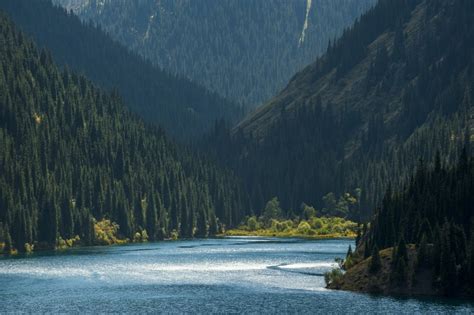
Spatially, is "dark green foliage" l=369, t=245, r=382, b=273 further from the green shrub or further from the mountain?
the green shrub

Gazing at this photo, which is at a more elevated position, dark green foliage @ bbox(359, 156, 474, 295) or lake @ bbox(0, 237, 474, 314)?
dark green foliage @ bbox(359, 156, 474, 295)

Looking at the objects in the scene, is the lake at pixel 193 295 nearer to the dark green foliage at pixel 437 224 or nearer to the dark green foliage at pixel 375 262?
the dark green foliage at pixel 437 224

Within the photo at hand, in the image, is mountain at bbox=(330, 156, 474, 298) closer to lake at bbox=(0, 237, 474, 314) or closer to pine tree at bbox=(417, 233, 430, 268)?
pine tree at bbox=(417, 233, 430, 268)

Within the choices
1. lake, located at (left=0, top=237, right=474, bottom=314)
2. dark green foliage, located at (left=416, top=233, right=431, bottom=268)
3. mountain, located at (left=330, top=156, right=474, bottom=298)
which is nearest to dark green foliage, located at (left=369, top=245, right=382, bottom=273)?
mountain, located at (left=330, top=156, right=474, bottom=298)

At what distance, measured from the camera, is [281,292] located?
162125 millimetres

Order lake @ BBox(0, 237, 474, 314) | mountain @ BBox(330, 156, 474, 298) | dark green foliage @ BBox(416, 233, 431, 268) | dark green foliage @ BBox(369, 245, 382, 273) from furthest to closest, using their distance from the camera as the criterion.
→ dark green foliage @ BBox(369, 245, 382, 273) < dark green foliage @ BBox(416, 233, 431, 268) < mountain @ BBox(330, 156, 474, 298) < lake @ BBox(0, 237, 474, 314)

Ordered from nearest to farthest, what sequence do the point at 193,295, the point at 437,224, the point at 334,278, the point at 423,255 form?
the point at 423,255, the point at 437,224, the point at 193,295, the point at 334,278

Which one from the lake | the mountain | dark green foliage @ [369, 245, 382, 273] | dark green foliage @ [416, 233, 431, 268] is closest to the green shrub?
the mountain

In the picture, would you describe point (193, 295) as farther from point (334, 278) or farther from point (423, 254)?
point (423, 254)

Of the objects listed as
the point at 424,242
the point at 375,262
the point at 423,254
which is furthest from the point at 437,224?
the point at 375,262

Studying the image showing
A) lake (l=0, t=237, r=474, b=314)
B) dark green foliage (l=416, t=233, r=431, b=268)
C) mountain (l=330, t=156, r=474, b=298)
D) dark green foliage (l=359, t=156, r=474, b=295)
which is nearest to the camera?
lake (l=0, t=237, r=474, b=314)

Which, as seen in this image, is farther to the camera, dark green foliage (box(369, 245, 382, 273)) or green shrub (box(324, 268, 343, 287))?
green shrub (box(324, 268, 343, 287))

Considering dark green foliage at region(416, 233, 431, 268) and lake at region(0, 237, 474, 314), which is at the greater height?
dark green foliage at region(416, 233, 431, 268)

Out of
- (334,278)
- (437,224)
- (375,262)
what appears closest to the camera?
(437,224)
